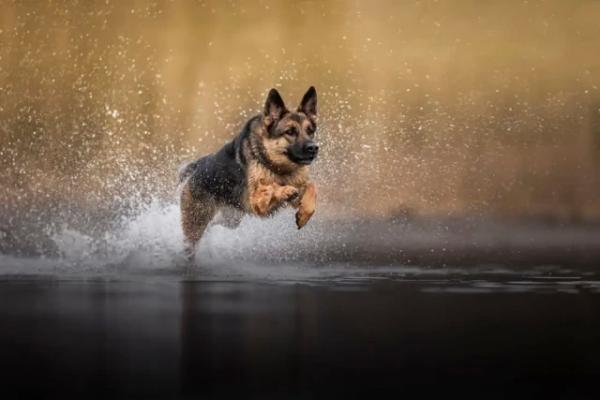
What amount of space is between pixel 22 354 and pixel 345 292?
Answer: 9.75 ft

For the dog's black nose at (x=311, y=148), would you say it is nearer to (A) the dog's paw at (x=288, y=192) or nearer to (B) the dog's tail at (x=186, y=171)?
(A) the dog's paw at (x=288, y=192)

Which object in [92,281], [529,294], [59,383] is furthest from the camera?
[92,281]

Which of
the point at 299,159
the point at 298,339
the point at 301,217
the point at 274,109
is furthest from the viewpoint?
the point at 274,109

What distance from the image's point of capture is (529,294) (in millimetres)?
6902

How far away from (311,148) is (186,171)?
4.46 ft

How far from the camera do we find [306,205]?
785cm

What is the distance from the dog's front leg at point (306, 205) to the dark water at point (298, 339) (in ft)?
1.51

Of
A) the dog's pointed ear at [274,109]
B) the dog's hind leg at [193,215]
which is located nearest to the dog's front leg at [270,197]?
the dog's pointed ear at [274,109]

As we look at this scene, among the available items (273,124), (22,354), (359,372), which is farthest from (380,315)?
(273,124)

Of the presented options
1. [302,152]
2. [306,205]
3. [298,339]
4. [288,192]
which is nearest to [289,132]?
[302,152]

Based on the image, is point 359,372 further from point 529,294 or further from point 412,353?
point 529,294

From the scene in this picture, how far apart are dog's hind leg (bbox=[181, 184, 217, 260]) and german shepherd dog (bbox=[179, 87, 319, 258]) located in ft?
0.48

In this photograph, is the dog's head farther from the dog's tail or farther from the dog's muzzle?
the dog's tail

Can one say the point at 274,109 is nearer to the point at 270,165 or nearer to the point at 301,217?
the point at 270,165
